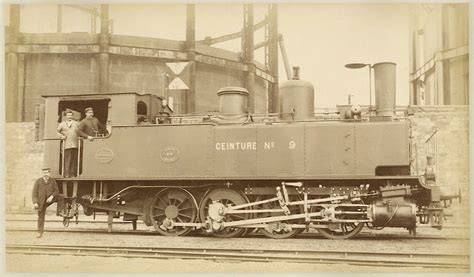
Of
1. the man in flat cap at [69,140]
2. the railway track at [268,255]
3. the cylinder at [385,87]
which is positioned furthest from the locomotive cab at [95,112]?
the cylinder at [385,87]

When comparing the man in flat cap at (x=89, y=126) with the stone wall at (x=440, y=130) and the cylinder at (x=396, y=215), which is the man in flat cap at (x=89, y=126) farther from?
the stone wall at (x=440, y=130)

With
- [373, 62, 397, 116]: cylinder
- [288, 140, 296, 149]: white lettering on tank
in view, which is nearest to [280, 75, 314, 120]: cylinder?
[288, 140, 296, 149]: white lettering on tank

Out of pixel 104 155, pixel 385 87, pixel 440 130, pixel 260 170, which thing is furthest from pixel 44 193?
pixel 440 130

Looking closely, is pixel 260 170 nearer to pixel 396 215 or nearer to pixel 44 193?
pixel 396 215

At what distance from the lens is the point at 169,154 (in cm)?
934

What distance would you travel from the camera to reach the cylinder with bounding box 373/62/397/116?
9039 mm

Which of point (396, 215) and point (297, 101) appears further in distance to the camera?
point (297, 101)

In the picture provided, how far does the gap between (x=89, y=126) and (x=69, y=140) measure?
45 centimetres

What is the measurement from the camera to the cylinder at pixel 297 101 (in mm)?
9391

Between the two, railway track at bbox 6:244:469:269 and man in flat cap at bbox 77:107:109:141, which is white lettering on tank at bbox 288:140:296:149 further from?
man in flat cap at bbox 77:107:109:141

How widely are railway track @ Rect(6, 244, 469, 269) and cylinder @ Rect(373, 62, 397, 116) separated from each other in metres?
2.69

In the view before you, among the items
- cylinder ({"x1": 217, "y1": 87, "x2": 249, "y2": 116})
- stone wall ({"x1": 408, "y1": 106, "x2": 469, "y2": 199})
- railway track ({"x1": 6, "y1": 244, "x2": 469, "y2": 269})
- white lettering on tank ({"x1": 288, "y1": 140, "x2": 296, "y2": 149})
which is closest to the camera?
railway track ({"x1": 6, "y1": 244, "x2": 469, "y2": 269})

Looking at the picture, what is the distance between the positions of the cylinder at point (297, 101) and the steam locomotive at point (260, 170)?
19mm

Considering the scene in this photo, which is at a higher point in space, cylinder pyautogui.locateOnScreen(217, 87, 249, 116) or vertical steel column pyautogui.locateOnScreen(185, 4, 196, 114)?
vertical steel column pyautogui.locateOnScreen(185, 4, 196, 114)
